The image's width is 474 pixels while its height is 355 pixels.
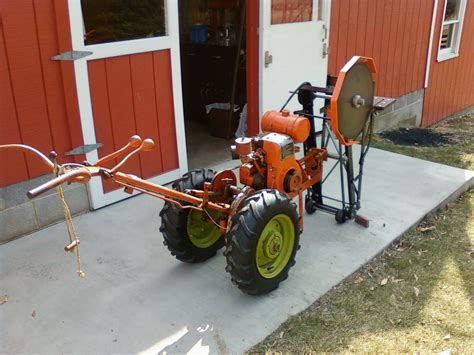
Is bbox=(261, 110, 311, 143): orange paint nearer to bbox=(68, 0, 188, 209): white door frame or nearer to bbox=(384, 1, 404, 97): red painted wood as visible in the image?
bbox=(68, 0, 188, 209): white door frame

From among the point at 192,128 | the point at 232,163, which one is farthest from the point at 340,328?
the point at 192,128

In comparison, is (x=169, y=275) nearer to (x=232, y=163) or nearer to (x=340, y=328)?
(x=340, y=328)

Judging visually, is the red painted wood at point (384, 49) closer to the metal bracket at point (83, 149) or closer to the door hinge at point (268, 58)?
the door hinge at point (268, 58)

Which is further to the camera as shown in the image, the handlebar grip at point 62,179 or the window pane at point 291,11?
the window pane at point 291,11

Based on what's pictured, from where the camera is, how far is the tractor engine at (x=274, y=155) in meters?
3.08

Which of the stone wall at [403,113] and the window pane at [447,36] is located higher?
the window pane at [447,36]

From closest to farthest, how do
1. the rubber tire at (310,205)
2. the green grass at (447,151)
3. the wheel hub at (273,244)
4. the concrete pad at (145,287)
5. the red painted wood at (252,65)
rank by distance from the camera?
1. the concrete pad at (145,287)
2. the wheel hub at (273,244)
3. the rubber tire at (310,205)
4. the red painted wood at (252,65)
5. the green grass at (447,151)

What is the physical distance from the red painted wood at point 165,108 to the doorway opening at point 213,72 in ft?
3.63

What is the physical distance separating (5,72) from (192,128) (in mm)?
3443

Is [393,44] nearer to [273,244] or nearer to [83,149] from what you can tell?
[83,149]

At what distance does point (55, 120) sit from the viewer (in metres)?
3.69

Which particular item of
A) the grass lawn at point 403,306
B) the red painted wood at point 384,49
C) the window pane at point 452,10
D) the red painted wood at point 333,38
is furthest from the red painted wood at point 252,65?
the window pane at point 452,10

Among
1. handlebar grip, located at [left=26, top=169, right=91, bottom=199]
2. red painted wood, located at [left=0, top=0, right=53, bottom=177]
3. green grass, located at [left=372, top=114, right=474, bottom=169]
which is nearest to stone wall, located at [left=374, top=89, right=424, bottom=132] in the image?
green grass, located at [left=372, top=114, right=474, bottom=169]

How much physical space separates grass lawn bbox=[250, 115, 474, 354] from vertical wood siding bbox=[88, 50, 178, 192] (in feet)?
6.83
